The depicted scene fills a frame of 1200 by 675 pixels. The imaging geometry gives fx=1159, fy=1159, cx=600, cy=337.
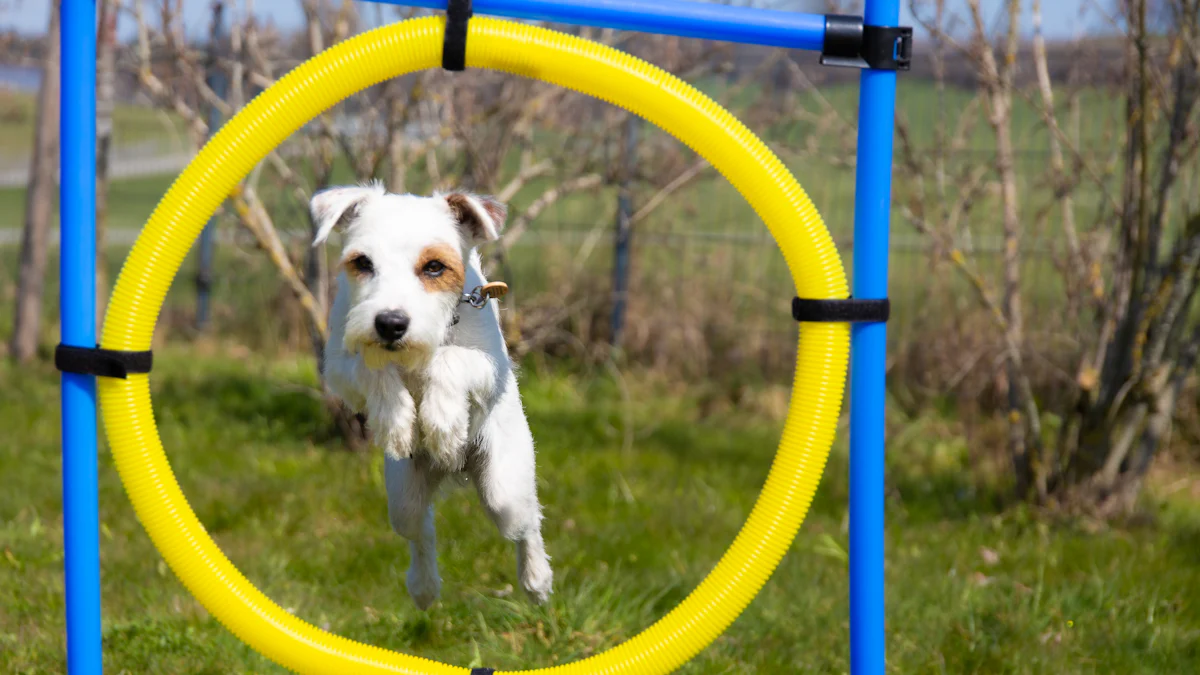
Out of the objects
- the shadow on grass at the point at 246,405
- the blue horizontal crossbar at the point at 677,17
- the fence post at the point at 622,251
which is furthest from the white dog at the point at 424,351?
the fence post at the point at 622,251

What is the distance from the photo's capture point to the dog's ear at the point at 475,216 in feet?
7.34

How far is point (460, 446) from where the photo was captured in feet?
7.60

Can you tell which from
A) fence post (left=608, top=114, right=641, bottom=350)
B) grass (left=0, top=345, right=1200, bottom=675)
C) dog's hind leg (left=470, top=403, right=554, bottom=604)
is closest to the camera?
dog's hind leg (left=470, top=403, right=554, bottom=604)

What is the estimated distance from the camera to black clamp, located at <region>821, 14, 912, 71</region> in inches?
111

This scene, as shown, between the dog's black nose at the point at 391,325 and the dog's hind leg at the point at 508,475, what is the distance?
0.38 m

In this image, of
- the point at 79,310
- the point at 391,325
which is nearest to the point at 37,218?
the point at 79,310

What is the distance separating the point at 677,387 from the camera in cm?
715

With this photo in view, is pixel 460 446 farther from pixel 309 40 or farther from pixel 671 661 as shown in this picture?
pixel 309 40

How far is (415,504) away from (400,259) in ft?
1.98

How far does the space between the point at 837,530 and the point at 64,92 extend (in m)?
3.76

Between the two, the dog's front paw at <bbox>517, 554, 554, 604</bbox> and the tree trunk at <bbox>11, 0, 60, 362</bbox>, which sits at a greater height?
the tree trunk at <bbox>11, 0, 60, 362</bbox>

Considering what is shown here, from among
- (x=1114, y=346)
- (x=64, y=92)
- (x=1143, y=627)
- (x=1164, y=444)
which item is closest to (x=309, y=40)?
(x=64, y=92)

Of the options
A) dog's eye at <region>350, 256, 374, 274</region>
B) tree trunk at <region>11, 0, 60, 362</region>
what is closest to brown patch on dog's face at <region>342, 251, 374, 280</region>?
dog's eye at <region>350, 256, 374, 274</region>

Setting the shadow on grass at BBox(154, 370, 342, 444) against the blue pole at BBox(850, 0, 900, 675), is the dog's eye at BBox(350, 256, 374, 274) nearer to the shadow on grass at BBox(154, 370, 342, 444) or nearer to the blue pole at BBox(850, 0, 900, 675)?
the blue pole at BBox(850, 0, 900, 675)
